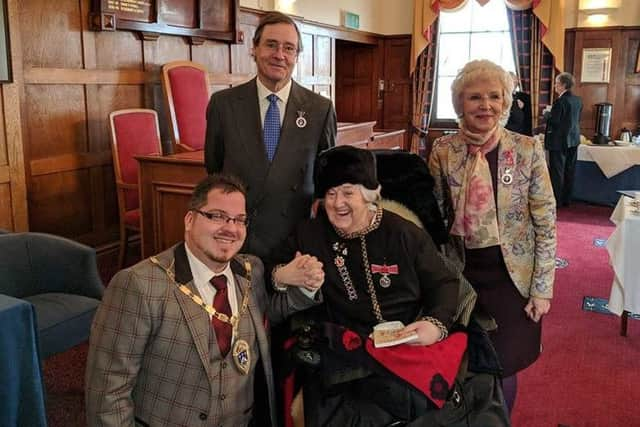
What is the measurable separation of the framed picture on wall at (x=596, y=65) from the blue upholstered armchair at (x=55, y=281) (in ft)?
24.0

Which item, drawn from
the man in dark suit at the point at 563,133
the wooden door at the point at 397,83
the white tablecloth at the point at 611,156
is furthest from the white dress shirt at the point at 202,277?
the wooden door at the point at 397,83

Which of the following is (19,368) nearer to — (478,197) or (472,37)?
(478,197)

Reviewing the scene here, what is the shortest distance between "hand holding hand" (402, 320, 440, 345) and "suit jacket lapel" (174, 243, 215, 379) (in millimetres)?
522

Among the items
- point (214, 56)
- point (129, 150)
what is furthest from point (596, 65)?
point (129, 150)

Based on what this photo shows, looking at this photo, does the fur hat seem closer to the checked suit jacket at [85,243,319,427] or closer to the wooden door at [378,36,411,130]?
the checked suit jacket at [85,243,319,427]

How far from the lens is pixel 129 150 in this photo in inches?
178

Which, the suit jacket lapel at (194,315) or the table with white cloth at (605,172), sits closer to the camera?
the suit jacket lapel at (194,315)

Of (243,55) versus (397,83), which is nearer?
(243,55)

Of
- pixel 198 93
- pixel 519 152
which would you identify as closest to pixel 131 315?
pixel 519 152

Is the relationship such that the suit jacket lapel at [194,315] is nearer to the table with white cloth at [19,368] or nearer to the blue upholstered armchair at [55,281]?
the table with white cloth at [19,368]

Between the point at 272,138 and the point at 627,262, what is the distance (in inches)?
85.6

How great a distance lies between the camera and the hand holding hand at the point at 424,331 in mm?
1654

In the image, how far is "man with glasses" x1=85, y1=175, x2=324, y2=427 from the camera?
4.78ft

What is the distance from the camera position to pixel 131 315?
1.46 m
